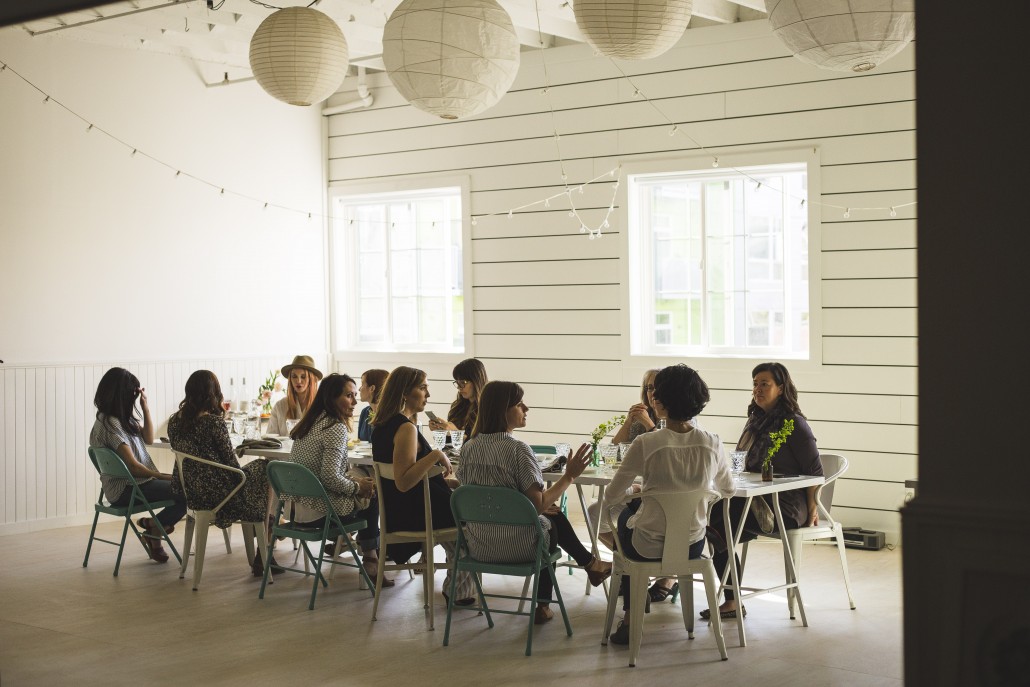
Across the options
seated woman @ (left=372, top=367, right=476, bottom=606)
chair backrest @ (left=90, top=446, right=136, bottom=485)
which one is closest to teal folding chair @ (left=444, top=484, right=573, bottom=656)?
seated woman @ (left=372, top=367, right=476, bottom=606)

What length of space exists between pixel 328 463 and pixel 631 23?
2523 mm

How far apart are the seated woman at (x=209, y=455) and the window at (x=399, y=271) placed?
10.6 ft

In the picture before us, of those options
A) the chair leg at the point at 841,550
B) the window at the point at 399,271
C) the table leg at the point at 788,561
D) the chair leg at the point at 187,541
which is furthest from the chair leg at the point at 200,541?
the window at the point at 399,271

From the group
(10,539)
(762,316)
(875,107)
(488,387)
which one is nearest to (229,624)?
(488,387)

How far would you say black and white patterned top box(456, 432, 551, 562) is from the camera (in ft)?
15.2

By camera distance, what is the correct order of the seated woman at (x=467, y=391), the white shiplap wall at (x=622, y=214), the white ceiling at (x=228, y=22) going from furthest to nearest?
the white ceiling at (x=228, y=22) → the white shiplap wall at (x=622, y=214) → the seated woman at (x=467, y=391)

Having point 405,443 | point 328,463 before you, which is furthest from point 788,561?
point 328,463

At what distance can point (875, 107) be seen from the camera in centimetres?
679

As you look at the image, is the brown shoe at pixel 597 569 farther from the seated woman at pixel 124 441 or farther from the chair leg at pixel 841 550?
the seated woman at pixel 124 441

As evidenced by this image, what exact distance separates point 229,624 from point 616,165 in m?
4.18

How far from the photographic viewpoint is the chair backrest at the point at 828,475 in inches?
207

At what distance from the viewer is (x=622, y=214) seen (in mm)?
7812

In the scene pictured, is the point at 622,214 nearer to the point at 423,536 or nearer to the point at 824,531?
the point at 824,531

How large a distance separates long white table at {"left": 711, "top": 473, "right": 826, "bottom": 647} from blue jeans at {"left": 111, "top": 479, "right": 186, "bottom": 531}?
3125 mm
